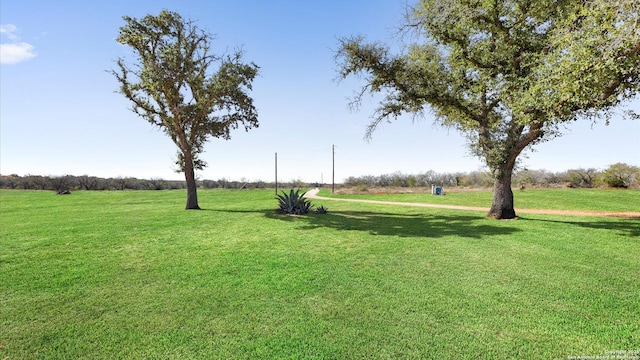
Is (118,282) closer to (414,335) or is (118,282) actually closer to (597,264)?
(414,335)

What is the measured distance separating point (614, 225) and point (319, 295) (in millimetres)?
12581

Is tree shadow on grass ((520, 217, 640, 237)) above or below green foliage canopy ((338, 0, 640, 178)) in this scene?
below

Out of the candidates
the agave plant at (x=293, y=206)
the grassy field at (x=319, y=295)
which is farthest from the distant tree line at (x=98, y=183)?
the grassy field at (x=319, y=295)

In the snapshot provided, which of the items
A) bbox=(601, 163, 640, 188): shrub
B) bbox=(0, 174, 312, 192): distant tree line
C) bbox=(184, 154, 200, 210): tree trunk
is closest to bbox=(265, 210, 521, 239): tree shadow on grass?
bbox=(184, 154, 200, 210): tree trunk

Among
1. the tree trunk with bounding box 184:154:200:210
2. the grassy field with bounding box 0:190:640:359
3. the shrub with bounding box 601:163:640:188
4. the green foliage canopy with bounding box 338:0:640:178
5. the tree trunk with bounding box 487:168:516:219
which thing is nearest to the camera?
the grassy field with bounding box 0:190:640:359

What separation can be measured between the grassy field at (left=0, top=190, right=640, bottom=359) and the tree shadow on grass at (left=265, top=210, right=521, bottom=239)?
0.50 m

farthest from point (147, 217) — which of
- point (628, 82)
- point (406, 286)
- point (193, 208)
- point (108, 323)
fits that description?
point (628, 82)

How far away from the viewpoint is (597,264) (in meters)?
7.02

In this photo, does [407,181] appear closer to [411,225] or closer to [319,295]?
[411,225]

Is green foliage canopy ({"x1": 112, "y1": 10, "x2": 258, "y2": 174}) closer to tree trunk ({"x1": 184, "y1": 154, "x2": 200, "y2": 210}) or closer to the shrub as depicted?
tree trunk ({"x1": 184, "y1": 154, "x2": 200, "y2": 210})

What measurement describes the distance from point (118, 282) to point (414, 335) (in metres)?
5.21

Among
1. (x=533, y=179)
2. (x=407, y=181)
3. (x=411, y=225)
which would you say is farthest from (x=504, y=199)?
(x=407, y=181)

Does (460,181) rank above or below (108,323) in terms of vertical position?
above

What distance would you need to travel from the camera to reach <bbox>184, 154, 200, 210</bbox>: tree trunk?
59.7ft
